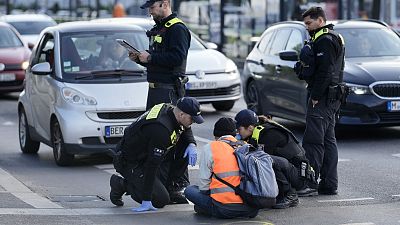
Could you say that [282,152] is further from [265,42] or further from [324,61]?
[265,42]

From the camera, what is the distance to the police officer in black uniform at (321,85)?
34.5 feet

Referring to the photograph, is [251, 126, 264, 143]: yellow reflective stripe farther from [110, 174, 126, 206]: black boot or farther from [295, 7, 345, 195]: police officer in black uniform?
[110, 174, 126, 206]: black boot

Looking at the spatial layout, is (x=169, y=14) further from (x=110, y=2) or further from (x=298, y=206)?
(x=110, y=2)

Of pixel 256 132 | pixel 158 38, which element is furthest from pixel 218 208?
pixel 158 38

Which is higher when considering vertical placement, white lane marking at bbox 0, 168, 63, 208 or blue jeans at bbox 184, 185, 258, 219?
blue jeans at bbox 184, 185, 258, 219

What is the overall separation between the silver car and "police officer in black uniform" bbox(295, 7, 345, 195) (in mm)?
2827

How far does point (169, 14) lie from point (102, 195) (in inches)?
77.9

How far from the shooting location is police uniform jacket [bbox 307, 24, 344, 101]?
10.5 m

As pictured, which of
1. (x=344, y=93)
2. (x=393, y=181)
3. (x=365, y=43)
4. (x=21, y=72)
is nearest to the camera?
(x=344, y=93)

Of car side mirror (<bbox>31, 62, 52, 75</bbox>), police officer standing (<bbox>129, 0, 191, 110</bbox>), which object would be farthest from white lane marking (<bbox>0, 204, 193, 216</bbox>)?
car side mirror (<bbox>31, 62, 52, 75</bbox>)

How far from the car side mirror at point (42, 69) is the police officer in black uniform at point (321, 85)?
394cm

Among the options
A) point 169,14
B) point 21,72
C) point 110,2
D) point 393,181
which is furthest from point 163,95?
point 110,2

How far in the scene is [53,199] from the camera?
10789 mm

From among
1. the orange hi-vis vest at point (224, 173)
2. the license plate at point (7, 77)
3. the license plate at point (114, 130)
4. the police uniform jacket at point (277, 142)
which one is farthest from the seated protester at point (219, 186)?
the license plate at point (7, 77)
